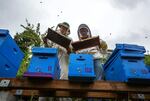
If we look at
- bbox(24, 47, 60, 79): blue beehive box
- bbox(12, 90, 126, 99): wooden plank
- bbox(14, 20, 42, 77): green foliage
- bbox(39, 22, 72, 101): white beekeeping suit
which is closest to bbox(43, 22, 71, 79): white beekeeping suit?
bbox(39, 22, 72, 101): white beekeeping suit

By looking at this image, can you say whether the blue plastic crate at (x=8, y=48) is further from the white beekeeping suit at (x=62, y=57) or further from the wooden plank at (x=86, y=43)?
the wooden plank at (x=86, y=43)

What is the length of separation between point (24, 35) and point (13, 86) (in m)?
9.37

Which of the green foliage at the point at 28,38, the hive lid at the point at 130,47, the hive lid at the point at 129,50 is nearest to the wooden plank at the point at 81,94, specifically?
the hive lid at the point at 129,50

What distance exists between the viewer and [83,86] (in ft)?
17.5

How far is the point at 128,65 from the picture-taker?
5.41 meters

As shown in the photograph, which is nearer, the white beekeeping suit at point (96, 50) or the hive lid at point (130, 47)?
the hive lid at point (130, 47)

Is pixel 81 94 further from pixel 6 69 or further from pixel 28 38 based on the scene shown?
pixel 28 38

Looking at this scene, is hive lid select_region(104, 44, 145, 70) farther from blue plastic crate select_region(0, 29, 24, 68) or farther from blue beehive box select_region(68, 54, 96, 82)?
blue plastic crate select_region(0, 29, 24, 68)

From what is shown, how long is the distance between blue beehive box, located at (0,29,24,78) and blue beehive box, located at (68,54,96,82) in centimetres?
136

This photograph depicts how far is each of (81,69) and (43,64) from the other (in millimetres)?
743

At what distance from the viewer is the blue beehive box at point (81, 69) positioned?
5074mm

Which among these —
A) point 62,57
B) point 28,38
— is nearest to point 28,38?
point 28,38

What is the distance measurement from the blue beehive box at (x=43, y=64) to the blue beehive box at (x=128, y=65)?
137 cm

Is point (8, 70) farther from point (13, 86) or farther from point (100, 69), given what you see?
point (100, 69)
